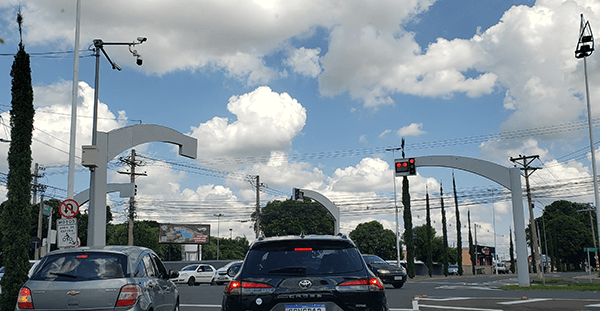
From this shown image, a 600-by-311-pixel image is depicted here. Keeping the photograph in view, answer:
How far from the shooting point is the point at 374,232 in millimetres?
90688

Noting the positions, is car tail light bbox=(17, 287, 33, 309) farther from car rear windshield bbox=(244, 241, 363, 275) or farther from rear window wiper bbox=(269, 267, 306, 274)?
rear window wiper bbox=(269, 267, 306, 274)

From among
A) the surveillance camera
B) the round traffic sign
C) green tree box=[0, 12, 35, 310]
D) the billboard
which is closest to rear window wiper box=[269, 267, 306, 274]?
green tree box=[0, 12, 35, 310]

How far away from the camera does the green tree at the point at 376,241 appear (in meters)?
89.4

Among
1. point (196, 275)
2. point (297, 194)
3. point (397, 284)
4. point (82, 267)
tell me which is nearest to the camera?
point (82, 267)

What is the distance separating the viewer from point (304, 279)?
6078 mm

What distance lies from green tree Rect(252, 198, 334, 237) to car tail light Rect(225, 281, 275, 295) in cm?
7070

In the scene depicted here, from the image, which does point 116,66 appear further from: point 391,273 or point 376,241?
point 376,241

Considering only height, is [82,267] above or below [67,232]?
below

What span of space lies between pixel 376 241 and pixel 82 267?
84.4 meters

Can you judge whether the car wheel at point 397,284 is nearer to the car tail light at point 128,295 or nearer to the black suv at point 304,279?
the car tail light at point 128,295

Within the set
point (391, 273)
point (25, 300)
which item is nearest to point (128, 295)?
point (25, 300)

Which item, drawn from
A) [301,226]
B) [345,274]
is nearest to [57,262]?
[345,274]

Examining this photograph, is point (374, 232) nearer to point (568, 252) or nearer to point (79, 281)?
point (568, 252)

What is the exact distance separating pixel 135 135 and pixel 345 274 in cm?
1465
